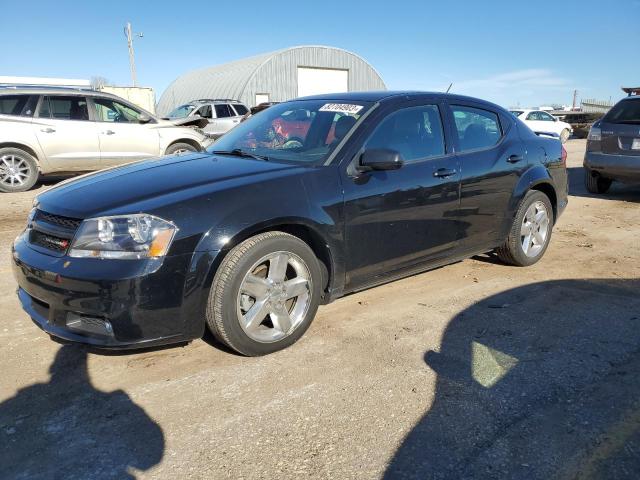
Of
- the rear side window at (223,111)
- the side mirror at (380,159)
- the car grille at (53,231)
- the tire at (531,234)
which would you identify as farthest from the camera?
the rear side window at (223,111)

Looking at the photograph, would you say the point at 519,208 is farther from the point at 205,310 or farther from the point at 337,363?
the point at 205,310

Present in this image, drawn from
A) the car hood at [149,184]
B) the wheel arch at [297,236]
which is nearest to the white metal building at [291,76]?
the car hood at [149,184]

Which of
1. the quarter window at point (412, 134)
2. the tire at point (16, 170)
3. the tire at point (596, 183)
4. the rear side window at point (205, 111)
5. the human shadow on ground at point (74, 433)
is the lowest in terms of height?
the human shadow on ground at point (74, 433)

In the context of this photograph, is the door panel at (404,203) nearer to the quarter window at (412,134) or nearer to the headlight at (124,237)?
the quarter window at (412,134)

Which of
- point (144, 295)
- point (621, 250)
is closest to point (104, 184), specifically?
point (144, 295)

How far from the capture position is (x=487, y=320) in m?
3.74

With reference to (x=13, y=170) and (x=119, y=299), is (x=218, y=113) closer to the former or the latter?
(x=13, y=170)

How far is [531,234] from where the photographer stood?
503 centimetres

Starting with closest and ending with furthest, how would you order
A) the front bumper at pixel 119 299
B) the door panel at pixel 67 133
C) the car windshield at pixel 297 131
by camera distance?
the front bumper at pixel 119 299 < the car windshield at pixel 297 131 < the door panel at pixel 67 133

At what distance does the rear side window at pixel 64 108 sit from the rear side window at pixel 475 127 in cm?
761

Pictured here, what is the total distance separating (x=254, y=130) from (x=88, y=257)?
1.91 metres

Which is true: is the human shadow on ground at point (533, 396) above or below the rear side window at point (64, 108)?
below

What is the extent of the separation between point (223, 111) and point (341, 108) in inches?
579

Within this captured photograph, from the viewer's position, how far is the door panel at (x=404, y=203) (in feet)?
11.6
